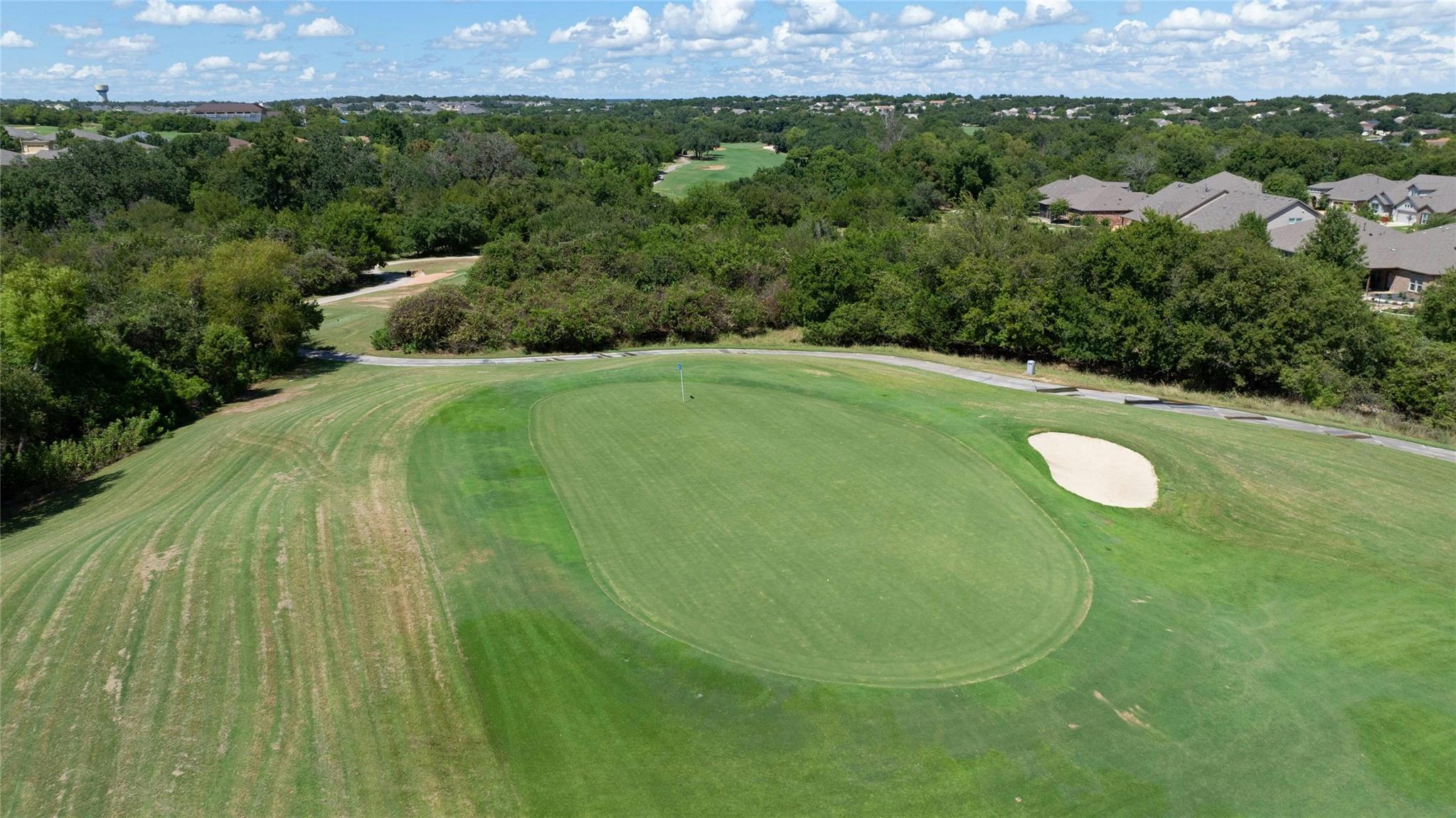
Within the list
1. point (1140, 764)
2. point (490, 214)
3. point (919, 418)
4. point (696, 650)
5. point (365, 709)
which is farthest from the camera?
point (490, 214)

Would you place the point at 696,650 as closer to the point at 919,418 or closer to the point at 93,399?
the point at 919,418

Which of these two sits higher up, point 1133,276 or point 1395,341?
point 1133,276

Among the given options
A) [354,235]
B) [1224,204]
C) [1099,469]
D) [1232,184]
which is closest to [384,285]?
[354,235]

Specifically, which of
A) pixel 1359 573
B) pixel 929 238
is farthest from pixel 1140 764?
pixel 929 238

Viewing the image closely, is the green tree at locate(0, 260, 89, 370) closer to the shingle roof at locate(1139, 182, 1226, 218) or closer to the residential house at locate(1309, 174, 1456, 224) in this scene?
the shingle roof at locate(1139, 182, 1226, 218)

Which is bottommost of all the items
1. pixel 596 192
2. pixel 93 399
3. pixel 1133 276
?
pixel 93 399

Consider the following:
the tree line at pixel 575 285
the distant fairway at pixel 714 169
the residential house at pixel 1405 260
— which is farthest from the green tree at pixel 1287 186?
the distant fairway at pixel 714 169

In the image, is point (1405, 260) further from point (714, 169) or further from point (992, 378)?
point (714, 169)
